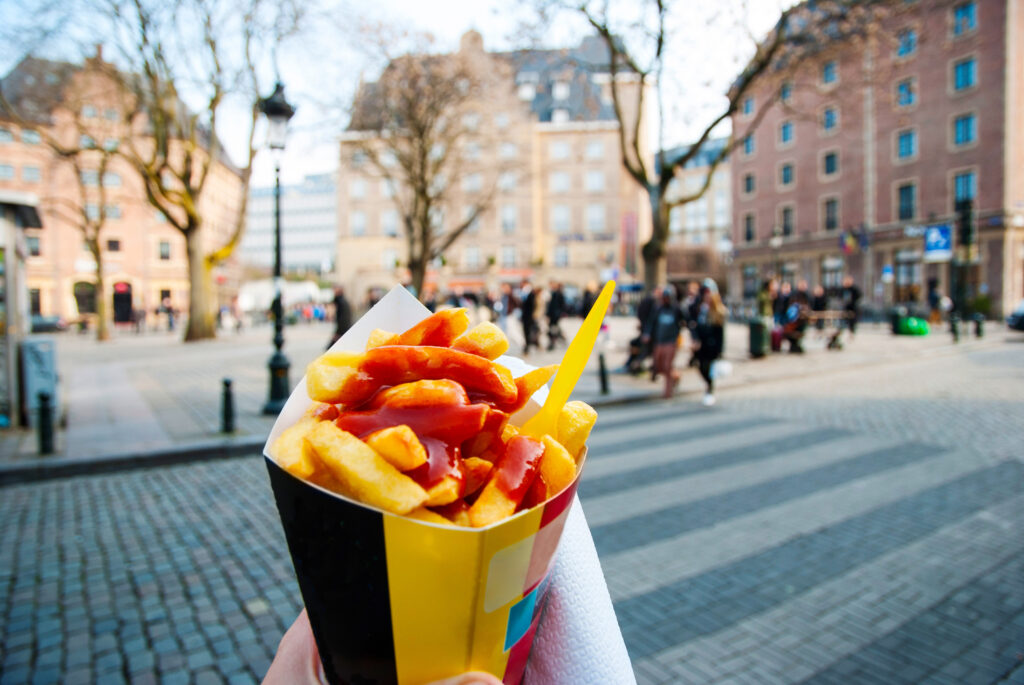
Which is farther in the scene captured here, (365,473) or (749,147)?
(749,147)

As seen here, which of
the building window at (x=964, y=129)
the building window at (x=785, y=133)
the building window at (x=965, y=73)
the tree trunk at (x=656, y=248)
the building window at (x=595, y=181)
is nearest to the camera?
the tree trunk at (x=656, y=248)

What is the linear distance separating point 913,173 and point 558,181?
83.3 ft

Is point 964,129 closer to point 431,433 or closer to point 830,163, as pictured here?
point 830,163

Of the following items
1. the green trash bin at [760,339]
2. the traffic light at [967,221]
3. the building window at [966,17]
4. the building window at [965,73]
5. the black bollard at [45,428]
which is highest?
the building window at [966,17]

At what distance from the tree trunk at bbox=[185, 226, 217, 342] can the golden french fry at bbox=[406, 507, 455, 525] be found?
23809 mm

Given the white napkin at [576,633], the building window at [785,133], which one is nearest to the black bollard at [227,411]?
the white napkin at [576,633]

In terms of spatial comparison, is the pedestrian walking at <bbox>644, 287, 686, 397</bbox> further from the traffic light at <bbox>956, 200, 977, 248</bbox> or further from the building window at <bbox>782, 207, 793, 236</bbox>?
the building window at <bbox>782, 207, 793, 236</bbox>

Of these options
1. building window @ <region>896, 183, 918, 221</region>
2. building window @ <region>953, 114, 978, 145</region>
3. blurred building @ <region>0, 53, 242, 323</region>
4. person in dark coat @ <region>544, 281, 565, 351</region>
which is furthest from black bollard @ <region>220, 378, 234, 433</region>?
building window @ <region>896, 183, 918, 221</region>

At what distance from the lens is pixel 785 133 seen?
42.5 m

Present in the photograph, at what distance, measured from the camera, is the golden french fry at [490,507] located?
28.2 inches

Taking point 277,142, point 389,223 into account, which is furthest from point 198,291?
point 389,223

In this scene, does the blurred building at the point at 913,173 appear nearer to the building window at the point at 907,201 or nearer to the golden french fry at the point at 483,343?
the building window at the point at 907,201

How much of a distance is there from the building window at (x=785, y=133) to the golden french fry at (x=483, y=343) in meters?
47.4

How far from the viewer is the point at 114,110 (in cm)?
2159
